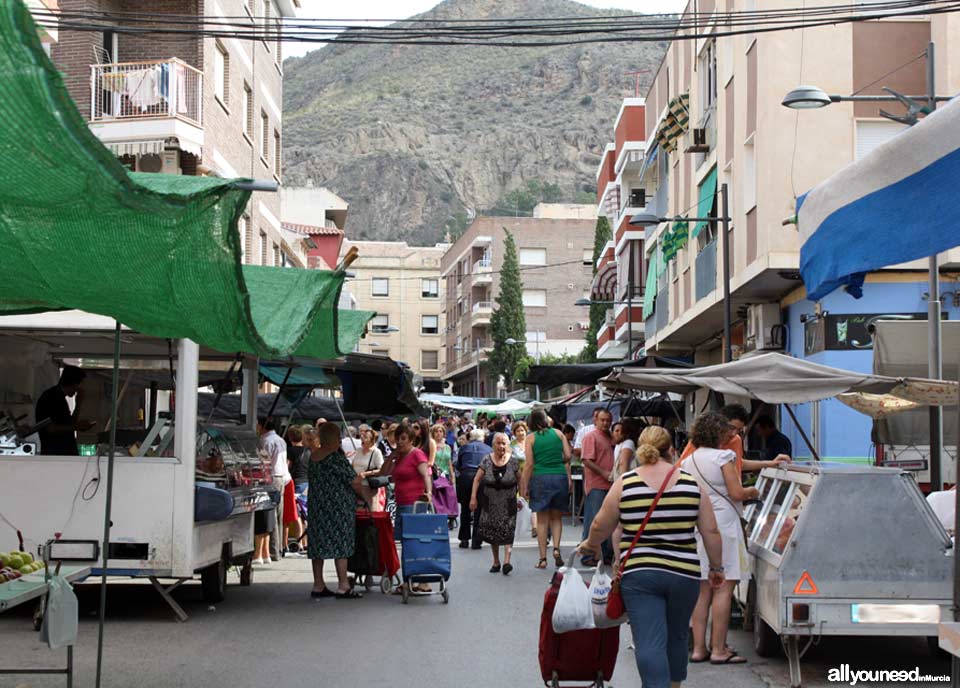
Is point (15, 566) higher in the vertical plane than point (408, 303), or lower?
lower

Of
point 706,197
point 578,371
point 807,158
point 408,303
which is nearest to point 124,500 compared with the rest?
point 578,371

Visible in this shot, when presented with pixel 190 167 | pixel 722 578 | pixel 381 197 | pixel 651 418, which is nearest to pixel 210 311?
pixel 722 578

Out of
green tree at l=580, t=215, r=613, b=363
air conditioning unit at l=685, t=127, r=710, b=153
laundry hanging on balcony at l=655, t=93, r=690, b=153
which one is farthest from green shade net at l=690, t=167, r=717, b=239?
green tree at l=580, t=215, r=613, b=363

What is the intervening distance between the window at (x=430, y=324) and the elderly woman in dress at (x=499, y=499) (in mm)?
98619

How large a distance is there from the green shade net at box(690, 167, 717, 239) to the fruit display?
21229mm

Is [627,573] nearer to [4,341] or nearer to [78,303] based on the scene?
[78,303]

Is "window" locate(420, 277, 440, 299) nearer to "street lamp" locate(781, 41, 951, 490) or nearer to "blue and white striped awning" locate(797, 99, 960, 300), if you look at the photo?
"street lamp" locate(781, 41, 951, 490)

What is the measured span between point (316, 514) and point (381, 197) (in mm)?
177234

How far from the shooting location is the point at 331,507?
13.6 metres

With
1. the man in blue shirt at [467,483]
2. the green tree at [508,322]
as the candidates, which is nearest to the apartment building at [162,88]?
the man in blue shirt at [467,483]

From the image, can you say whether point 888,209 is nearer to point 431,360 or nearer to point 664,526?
point 664,526

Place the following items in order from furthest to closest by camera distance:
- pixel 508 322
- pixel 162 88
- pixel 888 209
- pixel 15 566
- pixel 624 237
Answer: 1. pixel 508 322
2. pixel 624 237
3. pixel 162 88
4. pixel 15 566
5. pixel 888 209

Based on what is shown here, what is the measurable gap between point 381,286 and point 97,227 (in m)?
107

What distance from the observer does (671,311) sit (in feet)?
114
